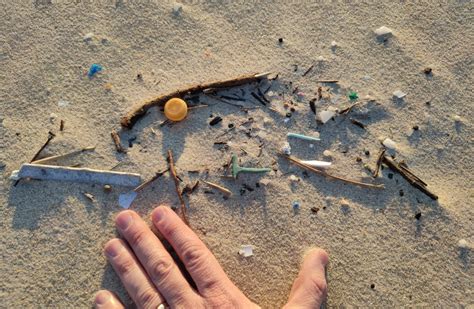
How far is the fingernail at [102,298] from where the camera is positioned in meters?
2.39

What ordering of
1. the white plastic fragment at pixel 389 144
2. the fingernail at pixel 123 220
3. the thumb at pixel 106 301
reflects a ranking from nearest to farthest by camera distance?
the thumb at pixel 106 301 → the fingernail at pixel 123 220 → the white plastic fragment at pixel 389 144

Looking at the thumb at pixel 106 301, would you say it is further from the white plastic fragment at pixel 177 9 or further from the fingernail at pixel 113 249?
the white plastic fragment at pixel 177 9

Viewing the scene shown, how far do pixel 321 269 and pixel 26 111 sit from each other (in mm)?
2031

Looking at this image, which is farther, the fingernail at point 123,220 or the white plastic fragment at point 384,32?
the white plastic fragment at point 384,32

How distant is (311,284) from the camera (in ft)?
7.92

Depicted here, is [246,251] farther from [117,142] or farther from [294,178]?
[117,142]

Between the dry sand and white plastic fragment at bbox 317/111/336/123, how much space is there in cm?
5

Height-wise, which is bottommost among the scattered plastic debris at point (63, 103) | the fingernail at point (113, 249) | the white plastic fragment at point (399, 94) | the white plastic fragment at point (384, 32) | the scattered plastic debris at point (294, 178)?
the fingernail at point (113, 249)

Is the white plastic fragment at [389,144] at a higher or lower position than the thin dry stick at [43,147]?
lower

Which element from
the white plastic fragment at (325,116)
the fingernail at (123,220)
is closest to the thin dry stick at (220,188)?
the fingernail at (123,220)

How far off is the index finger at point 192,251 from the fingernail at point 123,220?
134 mm

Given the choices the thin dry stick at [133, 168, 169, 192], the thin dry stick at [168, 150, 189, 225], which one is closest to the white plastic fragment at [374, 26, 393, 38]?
the thin dry stick at [168, 150, 189, 225]

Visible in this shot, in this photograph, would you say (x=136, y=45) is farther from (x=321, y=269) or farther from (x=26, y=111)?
(x=321, y=269)

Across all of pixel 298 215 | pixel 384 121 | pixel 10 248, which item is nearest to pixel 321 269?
pixel 298 215
